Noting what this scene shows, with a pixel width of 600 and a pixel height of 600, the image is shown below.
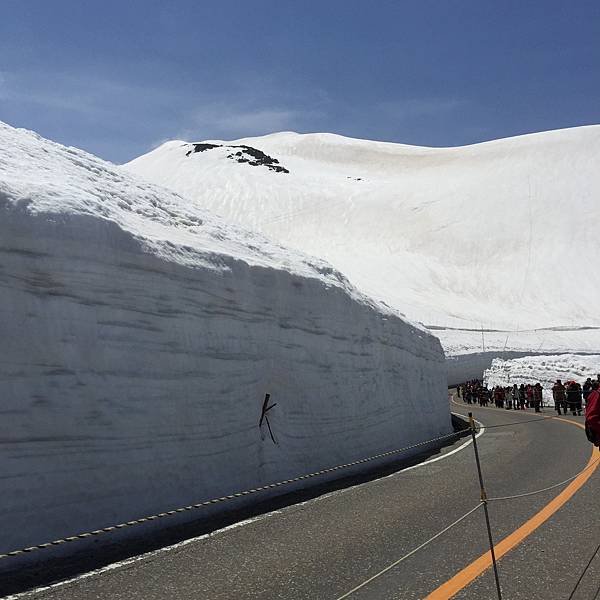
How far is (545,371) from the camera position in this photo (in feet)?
126

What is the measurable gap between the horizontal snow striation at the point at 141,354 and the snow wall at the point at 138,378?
0.05 ft

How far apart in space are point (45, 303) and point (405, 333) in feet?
30.0

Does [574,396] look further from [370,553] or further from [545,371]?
[370,553]

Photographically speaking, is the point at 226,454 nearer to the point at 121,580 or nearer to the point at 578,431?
the point at 121,580

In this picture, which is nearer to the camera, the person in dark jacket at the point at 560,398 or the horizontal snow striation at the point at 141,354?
the horizontal snow striation at the point at 141,354

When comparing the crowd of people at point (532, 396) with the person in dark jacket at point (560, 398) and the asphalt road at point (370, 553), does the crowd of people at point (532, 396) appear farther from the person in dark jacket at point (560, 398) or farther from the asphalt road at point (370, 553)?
the asphalt road at point (370, 553)

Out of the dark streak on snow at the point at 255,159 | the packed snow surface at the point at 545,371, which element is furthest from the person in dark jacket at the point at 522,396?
the dark streak on snow at the point at 255,159

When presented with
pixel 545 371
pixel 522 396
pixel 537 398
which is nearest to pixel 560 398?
pixel 537 398

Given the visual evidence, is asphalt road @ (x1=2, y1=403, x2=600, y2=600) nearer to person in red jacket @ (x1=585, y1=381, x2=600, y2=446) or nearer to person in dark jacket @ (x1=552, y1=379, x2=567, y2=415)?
person in red jacket @ (x1=585, y1=381, x2=600, y2=446)

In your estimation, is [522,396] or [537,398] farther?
Answer: [522,396]

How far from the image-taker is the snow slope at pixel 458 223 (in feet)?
194

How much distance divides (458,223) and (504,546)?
77374mm

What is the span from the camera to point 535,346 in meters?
50.4

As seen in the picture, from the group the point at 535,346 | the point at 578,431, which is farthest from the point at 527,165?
the point at 578,431
